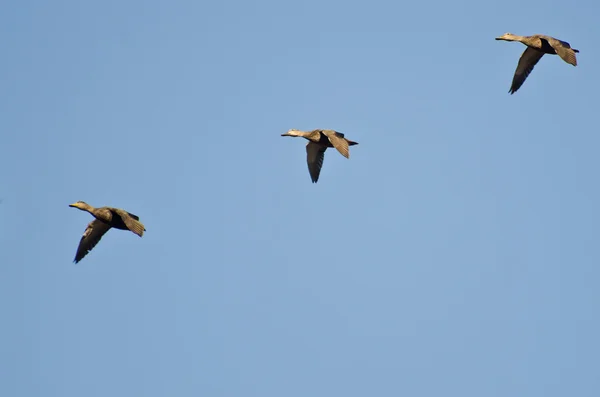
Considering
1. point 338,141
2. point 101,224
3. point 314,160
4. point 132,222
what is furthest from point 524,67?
point 101,224

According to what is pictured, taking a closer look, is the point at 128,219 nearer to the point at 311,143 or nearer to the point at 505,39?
the point at 311,143

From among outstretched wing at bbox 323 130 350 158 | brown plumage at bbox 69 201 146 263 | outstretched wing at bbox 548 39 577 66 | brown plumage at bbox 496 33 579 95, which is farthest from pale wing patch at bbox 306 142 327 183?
outstretched wing at bbox 548 39 577 66

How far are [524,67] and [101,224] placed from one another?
1627 cm

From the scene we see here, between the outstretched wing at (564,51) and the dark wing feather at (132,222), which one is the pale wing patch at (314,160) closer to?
the dark wing feather at (132,222)

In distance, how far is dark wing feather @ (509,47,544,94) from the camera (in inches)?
1764

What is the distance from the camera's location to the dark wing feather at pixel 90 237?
43000 mm

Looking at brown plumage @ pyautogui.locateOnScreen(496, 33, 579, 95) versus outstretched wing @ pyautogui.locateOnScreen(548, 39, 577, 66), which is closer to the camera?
outstretched wing @ pyautogui.locateOnScreen(548, 39, 577, 66)

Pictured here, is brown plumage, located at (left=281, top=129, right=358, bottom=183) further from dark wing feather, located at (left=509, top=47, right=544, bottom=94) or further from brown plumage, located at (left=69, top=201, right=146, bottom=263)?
brown plumage, located at (left=69, top=201, right=146, bottom=263)

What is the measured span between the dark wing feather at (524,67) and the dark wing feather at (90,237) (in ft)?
51.0

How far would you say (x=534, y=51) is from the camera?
44.6 meters

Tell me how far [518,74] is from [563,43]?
354 cm

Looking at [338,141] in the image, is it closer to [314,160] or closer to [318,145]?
[318,145]

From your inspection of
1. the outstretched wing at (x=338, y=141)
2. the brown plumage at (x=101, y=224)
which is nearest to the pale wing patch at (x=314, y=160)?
the outstretched wing at (x=338, y=141)

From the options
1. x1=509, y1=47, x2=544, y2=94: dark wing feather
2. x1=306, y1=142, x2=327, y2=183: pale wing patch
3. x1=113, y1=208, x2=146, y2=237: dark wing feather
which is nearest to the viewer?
x1=113, y1=208, x2=146, y2=237: dark wing feather
